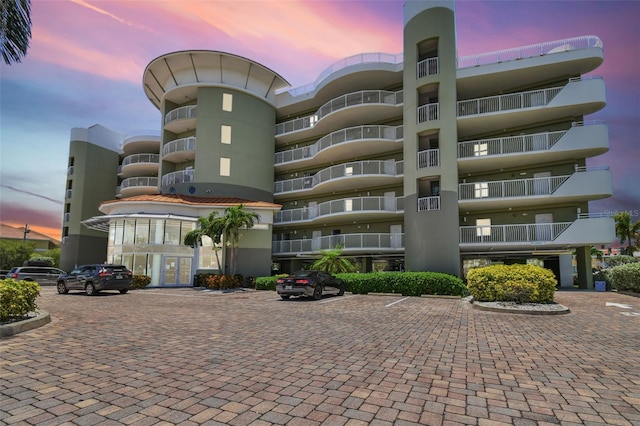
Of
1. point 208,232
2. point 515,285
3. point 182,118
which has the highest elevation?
Result: point 182,118

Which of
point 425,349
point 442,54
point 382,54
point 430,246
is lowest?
point 425,349

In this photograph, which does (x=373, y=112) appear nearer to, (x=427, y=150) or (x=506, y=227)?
(x=427, y=150)

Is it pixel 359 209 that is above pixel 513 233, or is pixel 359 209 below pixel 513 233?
above

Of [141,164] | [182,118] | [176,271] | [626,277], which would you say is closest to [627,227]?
[626,277]

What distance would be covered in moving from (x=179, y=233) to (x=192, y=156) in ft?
32.8

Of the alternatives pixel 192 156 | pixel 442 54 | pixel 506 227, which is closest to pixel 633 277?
pixel 506 227

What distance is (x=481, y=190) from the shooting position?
82.7 ft

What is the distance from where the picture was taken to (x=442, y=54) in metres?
24.6

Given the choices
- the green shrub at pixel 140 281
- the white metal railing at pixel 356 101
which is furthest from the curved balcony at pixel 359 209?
the green shrub at pixel 140 281

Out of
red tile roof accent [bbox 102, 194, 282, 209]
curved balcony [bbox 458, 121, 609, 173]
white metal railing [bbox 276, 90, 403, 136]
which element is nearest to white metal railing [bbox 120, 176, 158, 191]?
red tile roof accent [bbox 102, 194, 282, 209]

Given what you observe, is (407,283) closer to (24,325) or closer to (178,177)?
(24,325)

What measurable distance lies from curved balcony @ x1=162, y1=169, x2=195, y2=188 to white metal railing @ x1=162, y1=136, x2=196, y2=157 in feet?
6.86

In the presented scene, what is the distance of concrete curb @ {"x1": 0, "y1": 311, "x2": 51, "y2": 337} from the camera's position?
8000 mm

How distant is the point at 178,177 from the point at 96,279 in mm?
16202
